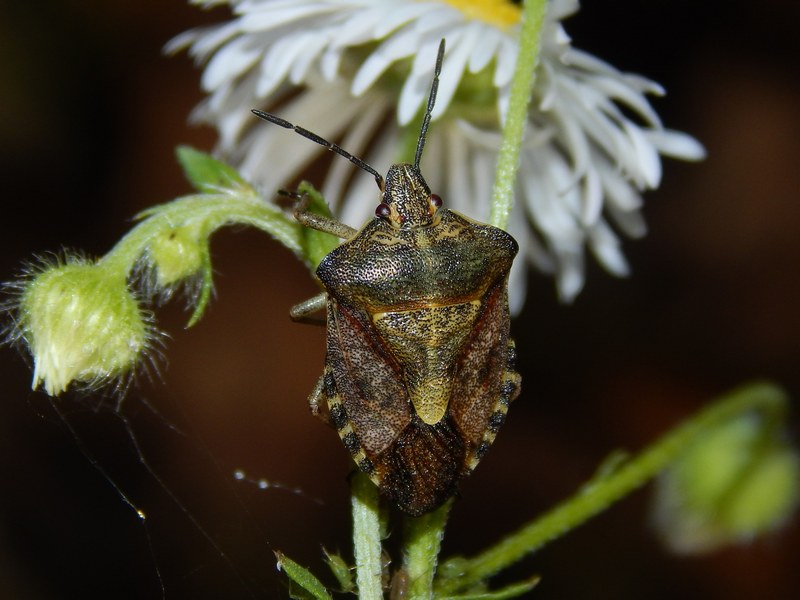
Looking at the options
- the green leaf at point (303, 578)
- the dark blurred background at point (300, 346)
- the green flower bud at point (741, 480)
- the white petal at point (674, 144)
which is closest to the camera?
the green leaf at point (303, 578)

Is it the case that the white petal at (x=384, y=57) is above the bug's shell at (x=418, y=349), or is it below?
above

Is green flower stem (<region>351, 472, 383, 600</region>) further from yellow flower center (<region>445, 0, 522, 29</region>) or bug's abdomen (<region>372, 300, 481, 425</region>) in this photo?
yellow flower center (<region>445, 0, 522, 29</region>)

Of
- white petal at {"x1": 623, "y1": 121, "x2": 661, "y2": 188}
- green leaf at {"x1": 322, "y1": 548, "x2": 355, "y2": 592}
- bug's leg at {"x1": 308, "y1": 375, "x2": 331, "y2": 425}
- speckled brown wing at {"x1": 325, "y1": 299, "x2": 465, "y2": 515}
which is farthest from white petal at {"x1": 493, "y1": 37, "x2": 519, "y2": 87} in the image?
green leaf at {"x1": 322, "y1": 548, "x2": 355, "y2": 592}

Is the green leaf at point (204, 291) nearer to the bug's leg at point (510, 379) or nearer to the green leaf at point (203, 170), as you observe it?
the green leaf at point (203, 170)

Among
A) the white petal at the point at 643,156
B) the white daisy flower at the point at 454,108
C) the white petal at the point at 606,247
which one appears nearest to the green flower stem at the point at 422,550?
the white daisy flower at the point at 454,108

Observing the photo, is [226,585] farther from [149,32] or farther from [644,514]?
[149,32]

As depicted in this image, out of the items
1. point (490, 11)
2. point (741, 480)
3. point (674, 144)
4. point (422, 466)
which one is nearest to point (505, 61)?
point (490, 11)

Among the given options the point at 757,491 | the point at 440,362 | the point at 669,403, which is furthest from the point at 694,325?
the point at 440,362

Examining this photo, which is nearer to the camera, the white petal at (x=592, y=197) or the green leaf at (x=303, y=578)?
the green leaf at (x=303, y=578)

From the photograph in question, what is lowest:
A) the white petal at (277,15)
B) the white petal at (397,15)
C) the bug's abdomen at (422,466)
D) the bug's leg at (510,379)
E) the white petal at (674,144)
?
the bug's abdomen at (422,466)
